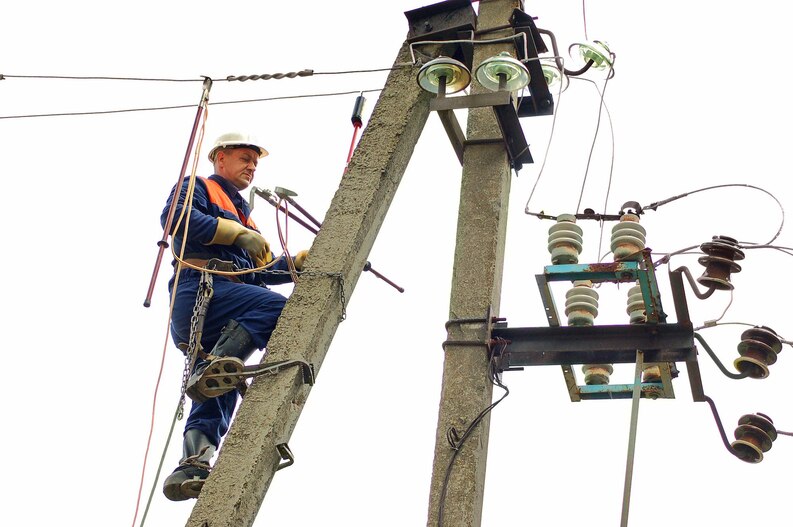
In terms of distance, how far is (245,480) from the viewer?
549cm

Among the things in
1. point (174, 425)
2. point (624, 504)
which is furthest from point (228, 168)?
point (624, 504)

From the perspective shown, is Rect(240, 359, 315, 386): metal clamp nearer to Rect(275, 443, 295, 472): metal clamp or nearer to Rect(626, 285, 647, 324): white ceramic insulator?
Rect(275, 443, 295, 472): metal clamp

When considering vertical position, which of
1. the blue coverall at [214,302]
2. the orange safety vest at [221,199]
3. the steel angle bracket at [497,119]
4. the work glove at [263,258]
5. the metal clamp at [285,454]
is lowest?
the metal clamp at [285,454]

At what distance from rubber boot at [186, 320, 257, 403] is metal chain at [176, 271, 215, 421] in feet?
0.16

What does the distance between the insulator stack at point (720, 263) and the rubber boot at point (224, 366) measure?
220 cm

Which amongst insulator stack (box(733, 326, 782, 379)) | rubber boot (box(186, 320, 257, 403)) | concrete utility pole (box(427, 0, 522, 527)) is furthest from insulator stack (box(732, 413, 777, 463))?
rubber boot (box(186, 320, 257, 403))

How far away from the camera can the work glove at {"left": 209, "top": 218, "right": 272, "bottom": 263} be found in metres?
7.03

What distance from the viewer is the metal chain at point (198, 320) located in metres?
6.73

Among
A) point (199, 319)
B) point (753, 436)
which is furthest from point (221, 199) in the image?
point (753, 436)

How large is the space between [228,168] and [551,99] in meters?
1.84

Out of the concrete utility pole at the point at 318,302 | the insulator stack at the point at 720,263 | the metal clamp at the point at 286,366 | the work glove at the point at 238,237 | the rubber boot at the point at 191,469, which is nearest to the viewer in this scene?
the concrete utility pole at the point at 318,302

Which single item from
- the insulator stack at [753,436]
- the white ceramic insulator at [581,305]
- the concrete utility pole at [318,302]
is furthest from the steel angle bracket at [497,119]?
the insulator stack at [753,436]

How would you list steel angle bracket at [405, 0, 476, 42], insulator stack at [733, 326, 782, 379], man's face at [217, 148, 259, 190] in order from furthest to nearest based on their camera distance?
man's face at [217, 148, 259, 190] < steel angle bracket at [405, 0, 476, 42] < insulator stack at [733, 326, 782, 379]

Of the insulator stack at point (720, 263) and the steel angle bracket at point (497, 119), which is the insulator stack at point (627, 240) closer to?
the insulator stack at point (720, 263)
